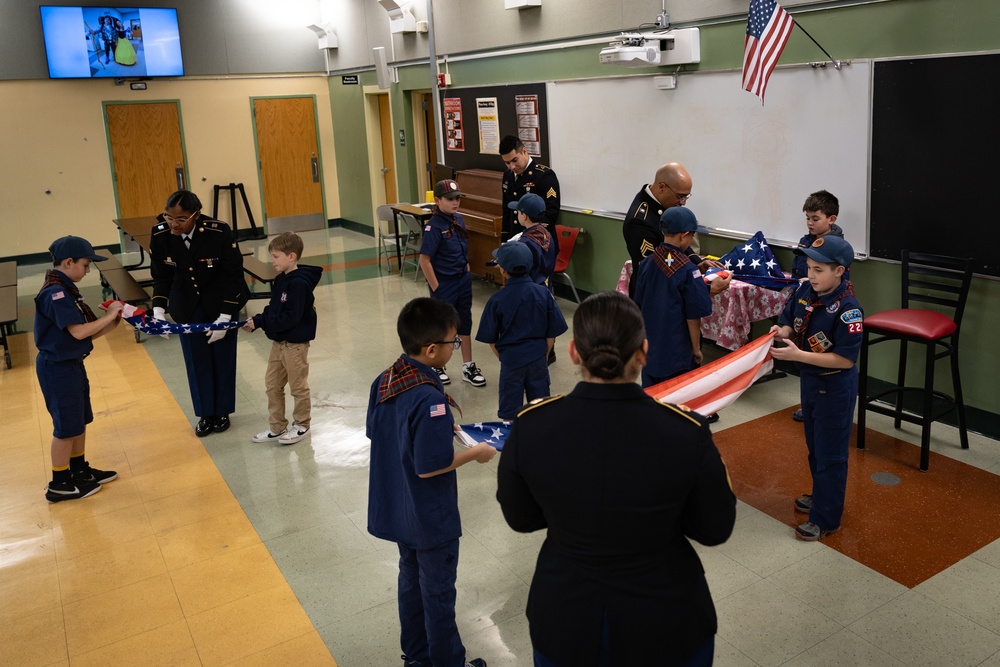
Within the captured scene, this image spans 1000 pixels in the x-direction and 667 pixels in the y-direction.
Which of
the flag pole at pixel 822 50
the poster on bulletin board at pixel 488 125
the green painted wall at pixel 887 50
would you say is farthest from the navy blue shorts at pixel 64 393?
the poster on bulletin board at pixel 488 125

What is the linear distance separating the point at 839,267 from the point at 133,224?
9.94 metres

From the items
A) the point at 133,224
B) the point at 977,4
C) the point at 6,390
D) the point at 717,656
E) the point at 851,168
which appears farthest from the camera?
the point at 133,224

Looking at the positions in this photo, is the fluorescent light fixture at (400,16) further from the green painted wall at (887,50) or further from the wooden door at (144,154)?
the wooden door at (144,154)

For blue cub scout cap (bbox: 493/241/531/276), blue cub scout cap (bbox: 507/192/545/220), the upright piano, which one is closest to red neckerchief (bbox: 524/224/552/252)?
blue cub scout cap (bbox: 507/192/545/220)

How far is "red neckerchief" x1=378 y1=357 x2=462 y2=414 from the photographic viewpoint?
2818 millimetres

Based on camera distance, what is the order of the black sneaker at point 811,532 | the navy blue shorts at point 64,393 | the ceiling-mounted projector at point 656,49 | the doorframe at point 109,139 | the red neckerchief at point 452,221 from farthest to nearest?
1. the doorframe at point 109,139
2. the ceiling-mounted projector at point 656,49
3. the red neckerchief at point 452,221
4. the navy blue shorts at point 64,393
5. the black sneaker at point 811,532

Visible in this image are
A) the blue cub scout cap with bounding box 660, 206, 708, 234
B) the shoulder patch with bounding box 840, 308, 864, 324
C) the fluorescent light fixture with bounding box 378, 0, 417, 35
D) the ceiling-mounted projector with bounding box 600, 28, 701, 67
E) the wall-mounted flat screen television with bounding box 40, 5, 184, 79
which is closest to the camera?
the shoulder patch with bounding box 840, 308, 864, 324

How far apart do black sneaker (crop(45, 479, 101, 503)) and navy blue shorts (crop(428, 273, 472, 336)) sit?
9.15 ft

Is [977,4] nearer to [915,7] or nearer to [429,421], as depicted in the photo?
[915,7]

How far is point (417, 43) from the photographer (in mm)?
11922

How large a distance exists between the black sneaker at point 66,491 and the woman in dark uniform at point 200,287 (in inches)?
40.0

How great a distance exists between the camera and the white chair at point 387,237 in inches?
464

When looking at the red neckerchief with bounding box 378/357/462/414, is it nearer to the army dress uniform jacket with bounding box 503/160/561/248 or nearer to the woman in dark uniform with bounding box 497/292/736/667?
the woman in dark uniform with bounding box 497/292/736/667

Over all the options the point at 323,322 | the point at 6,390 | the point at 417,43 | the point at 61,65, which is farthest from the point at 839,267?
the point at 61,65
